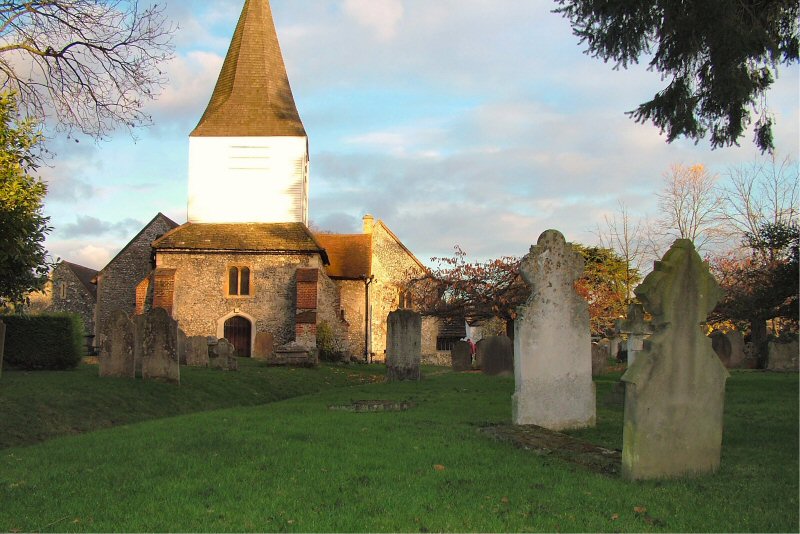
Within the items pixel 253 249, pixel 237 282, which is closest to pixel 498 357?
pixel 253 249

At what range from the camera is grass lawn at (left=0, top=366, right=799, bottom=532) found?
4.83 meters

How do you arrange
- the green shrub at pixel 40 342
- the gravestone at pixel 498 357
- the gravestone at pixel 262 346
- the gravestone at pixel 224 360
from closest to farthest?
1. the green shrub at pixel 40 342
2. the gravestone at pixel 498 357
3. the gravestone at pixel 224 360
4. the gravestone at pixel 262 346

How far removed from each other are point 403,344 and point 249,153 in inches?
823

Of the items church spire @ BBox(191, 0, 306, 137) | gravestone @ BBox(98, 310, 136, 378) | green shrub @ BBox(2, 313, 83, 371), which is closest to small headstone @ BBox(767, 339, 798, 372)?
gravestone @ BBox(98, 310, 136, 378)

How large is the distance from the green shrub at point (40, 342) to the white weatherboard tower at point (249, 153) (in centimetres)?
1758

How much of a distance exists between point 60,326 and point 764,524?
701 inches

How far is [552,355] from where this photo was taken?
30.1 ft

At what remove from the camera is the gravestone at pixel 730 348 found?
2398 centimetres

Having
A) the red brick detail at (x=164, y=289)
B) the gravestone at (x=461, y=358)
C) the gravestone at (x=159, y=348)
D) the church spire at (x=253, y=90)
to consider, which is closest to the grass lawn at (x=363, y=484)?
the gravestone at (x=159, y=348)

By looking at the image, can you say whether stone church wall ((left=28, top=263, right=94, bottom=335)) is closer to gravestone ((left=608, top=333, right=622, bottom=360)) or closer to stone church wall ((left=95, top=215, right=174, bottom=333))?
stone church wall ((left=95, top=215, right=174, bottom=333))

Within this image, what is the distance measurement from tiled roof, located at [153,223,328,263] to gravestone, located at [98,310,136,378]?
18.3 m

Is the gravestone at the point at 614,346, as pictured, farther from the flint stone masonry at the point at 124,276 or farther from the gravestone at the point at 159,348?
the flint stone masonry at the point at 124,276

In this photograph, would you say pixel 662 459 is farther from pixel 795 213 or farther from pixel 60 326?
pixel 795 213

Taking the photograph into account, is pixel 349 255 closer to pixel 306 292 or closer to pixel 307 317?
pixel 306 292
